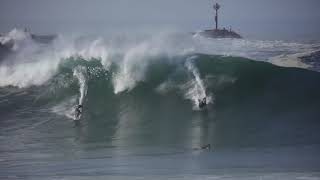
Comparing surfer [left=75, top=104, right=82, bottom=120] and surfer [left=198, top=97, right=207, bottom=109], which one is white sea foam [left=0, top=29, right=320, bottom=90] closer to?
surfer [left=75, top=104, right=82, bottom=120]

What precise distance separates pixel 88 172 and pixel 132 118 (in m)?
3.61

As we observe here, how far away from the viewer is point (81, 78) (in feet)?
43.2

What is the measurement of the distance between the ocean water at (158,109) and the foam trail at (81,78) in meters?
0.03

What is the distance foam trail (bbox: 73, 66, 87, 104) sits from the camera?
40.5 ft

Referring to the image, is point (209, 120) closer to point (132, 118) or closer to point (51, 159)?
point (132, 118)

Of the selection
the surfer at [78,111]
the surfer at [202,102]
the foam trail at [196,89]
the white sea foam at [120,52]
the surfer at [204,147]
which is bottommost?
the surfer at [204,147]

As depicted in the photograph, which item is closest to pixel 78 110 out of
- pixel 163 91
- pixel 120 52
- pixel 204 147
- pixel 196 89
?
pixel 163 91

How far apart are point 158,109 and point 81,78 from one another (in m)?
2.49

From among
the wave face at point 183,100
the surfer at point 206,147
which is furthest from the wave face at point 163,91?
the surfer at point 206,147

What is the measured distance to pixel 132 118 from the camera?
11.1m

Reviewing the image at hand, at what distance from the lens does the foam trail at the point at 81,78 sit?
12347 millimetres

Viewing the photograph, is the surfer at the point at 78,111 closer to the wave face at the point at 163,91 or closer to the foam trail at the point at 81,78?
the wave face at the point at 163,91

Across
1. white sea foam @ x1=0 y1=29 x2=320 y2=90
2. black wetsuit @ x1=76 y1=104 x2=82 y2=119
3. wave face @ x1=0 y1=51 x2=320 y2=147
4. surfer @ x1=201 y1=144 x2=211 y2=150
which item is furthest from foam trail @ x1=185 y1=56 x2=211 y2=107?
surfer @ x1=201 y1=144 x2=211 y2=150

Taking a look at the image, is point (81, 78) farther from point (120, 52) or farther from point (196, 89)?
point (196, 89)
